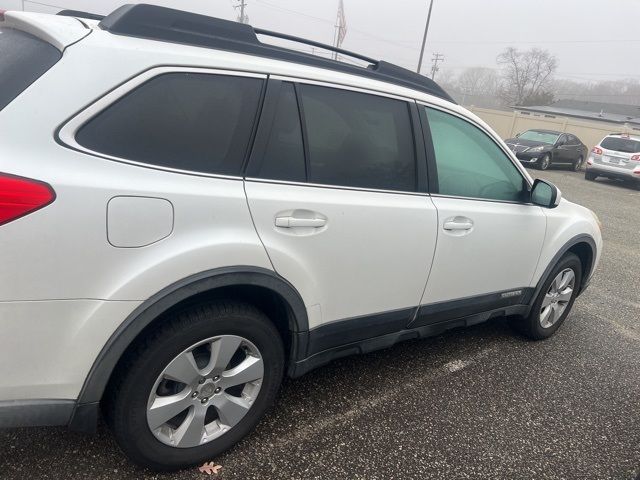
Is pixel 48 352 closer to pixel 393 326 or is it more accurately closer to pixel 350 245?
pixel 350 245

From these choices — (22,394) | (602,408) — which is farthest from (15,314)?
(602,408)

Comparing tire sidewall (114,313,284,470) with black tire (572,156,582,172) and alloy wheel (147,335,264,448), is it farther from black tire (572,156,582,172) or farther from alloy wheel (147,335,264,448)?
black tire (572,156,582,172)

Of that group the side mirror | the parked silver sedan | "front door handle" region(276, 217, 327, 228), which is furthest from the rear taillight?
the parked silver sedan

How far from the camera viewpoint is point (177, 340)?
73.2 inches

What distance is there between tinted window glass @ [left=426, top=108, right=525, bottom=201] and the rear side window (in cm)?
187

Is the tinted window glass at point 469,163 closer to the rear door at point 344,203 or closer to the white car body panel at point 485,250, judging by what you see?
the white car body panel at point 485,250

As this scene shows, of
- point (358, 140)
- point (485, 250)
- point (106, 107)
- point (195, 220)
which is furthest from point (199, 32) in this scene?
point (485, 250)

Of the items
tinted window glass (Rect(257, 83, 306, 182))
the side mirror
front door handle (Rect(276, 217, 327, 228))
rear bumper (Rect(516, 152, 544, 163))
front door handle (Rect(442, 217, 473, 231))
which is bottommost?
rear bumper (Rect(516, 152, 544, 163))

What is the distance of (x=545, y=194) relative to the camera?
3.16 meters

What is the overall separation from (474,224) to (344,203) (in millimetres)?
983

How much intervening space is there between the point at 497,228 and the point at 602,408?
51.6 inches

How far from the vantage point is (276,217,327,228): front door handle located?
6.63 ft

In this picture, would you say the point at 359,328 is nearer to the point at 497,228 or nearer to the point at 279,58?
the point at 497,228

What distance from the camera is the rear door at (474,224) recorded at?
2721 millimetres
